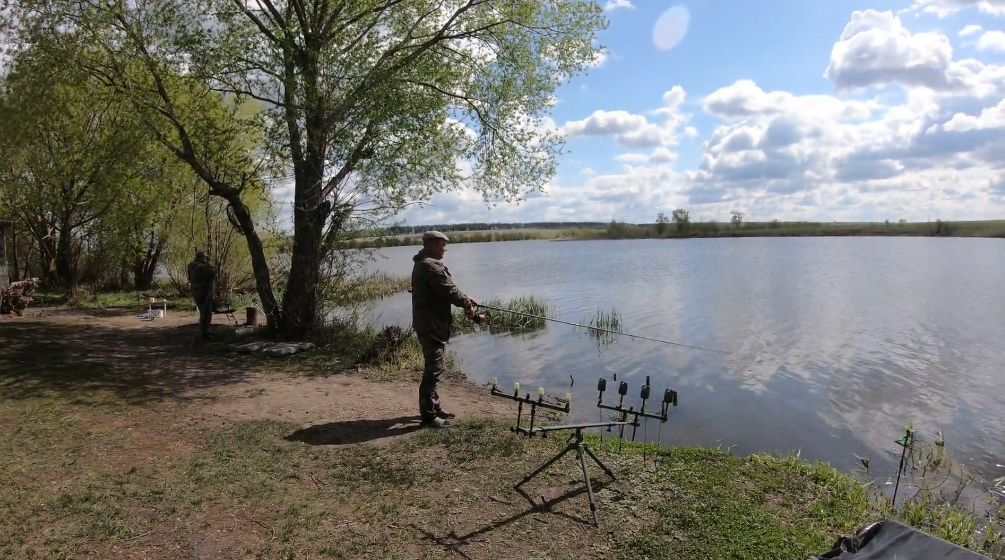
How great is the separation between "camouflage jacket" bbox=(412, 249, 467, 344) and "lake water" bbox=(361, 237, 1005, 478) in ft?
10.6

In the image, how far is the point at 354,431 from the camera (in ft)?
21.6

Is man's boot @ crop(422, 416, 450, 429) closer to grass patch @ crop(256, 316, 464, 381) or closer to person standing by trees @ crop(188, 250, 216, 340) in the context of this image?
grass patch @ crop(256, 316, 464, 381)

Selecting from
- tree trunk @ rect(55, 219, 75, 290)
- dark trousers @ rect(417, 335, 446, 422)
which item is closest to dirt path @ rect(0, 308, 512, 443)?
dark trousers @ rect(417, 335, 446, 422)

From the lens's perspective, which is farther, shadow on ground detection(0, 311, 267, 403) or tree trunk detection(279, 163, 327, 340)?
tree trunk detection(279, 163, 327, 340)

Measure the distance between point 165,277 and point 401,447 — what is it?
24210 mm

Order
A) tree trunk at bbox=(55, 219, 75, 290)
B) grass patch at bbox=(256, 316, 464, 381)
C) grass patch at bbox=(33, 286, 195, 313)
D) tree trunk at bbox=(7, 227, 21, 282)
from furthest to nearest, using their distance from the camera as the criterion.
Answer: tree trunk at bbox=(7, 227, 21, 282) → tree trunk at bbox=(55, 219, 75, 290) → grass patch at bbox=(33, 286, 195, 313) → grass patch at bbox=(256, 316, 464, 381)

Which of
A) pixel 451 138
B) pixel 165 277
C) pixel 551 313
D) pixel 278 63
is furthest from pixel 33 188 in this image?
pixel 551 313

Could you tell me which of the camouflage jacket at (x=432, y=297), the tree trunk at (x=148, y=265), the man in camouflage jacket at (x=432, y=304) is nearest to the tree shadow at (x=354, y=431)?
the man in camouflage jacket at (x=432, y=304)

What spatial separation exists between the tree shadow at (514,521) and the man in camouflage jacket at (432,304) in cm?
196

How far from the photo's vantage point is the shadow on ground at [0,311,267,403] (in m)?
7.88

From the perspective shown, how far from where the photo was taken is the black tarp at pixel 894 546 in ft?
10.9

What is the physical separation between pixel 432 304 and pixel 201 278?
6930 millimetres

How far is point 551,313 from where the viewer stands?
20594 millimetres

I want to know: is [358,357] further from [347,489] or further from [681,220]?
[681,220]
